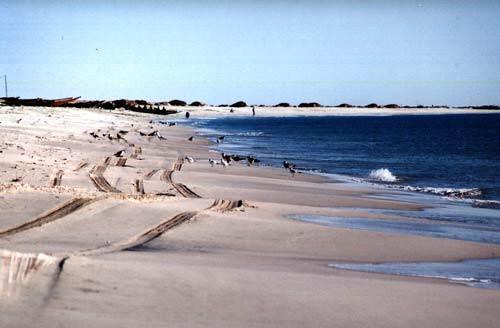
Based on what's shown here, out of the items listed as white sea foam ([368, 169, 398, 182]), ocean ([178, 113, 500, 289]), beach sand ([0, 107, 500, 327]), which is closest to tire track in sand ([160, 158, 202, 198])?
beach sand ([0, 107, 500, 327])

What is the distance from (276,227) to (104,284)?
16.3 ft

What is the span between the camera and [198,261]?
23.7 ft

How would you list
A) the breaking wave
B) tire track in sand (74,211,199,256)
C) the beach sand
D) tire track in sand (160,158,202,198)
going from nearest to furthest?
the beach sand, tire track in sand (74,211,199,256), tire track in sand (160,158,202,198), the breaking wave

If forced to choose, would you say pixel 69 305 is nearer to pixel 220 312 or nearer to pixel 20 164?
pixel 220 312

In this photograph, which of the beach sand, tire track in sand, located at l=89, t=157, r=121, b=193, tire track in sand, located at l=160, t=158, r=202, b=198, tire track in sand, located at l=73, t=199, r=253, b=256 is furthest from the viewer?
tire track in sand, located at l=160, t=158, r=202, b=198

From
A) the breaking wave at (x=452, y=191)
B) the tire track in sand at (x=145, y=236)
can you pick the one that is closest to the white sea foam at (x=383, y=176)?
the breaking wave at (x=452, y=191)

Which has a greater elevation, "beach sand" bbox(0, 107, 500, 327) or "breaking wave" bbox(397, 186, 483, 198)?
"beach sand" bbox(0, 107, 500, 327)

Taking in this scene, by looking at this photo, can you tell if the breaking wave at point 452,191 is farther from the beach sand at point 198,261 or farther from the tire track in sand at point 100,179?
the tire track in sand at point 100,179

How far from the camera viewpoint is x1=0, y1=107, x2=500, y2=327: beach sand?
519 cm

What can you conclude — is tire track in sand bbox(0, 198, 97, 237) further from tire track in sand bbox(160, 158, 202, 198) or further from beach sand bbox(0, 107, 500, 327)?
Result: tire track in sand bbox(160, 158, 202, 198)

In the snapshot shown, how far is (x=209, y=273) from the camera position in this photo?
6.46m

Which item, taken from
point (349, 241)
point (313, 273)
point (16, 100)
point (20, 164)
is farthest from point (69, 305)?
point (16, 100)

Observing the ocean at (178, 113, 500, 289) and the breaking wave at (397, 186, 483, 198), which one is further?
the breaking wave at (397, 186, 483, 198)

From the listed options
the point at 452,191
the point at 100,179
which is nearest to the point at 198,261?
the point at 100,179
